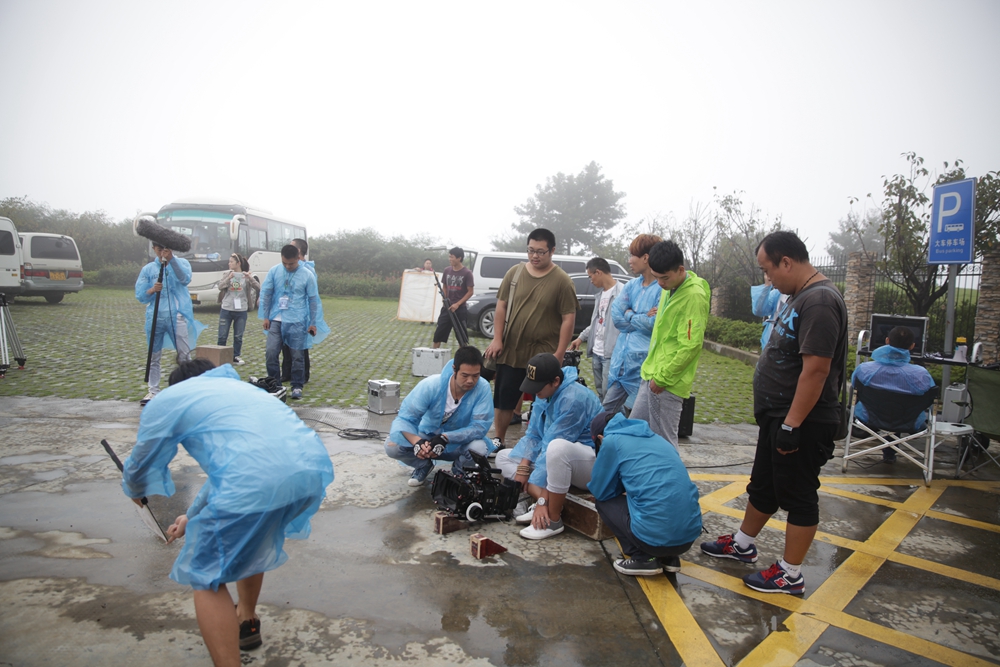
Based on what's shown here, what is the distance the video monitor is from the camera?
5.83 metres

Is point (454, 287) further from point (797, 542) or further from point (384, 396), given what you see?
point (797, 542)

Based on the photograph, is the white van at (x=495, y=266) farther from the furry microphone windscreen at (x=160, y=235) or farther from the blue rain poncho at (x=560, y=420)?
the blue rain poncho at (x=560, y=420)

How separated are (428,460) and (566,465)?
1.11 meters

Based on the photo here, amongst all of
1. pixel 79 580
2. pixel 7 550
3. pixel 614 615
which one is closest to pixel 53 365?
pixel 7 550

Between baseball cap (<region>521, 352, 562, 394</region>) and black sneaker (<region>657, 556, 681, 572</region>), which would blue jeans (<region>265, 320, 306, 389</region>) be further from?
black sneaker (<region>657, 556, 681, 572</region>)

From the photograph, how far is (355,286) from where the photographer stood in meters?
28.4

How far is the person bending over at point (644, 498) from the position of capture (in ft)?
9.34

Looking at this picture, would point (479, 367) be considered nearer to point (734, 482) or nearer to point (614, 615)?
point (614, 615)

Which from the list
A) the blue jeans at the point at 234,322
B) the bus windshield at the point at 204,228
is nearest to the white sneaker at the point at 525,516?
the blue jeans at the point at 234,322

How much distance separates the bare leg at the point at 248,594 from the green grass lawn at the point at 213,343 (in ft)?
13.5

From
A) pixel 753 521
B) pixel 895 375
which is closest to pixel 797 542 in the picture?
pixel 753 521

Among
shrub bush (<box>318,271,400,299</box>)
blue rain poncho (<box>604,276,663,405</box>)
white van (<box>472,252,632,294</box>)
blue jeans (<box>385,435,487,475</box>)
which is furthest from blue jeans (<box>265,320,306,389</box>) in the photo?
shrub bush (<box>318,271,400,299</box>)

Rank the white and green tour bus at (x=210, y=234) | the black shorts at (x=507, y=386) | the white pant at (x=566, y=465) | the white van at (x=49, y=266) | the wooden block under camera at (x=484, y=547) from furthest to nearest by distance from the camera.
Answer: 1. the white and green tour bus at (x=210, y=234)
2. the white van at (x=49, y=266)
3. the black shorts at (x=507, y=386)
4. the white pant at (x=566, y=465)
5. the wooden block under camera at (x=484, y=547)

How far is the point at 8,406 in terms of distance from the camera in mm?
5652
